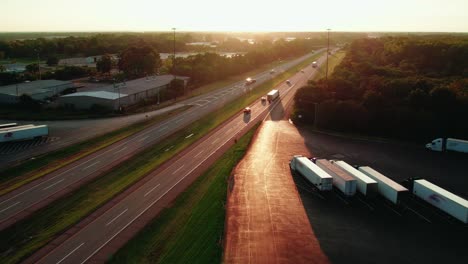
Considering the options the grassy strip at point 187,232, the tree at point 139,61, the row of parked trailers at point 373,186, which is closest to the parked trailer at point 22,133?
the grassy strip at point 187,232

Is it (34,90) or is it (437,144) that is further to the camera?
(34,90)

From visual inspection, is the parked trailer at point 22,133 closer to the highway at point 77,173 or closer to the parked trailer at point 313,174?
the highway at point 77,173

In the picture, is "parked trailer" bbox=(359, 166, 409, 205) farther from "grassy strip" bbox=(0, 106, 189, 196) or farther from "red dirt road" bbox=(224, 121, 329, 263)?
"grassy strip" bbox=(0, 106, 189, 196)

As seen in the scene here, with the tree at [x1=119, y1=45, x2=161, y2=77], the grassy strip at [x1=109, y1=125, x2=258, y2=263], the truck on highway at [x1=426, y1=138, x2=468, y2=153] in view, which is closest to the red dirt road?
the grassy strip at [x1=109, y1=125, x2=258, y2=263]

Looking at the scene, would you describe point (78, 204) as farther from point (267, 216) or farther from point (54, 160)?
point (267, 216)

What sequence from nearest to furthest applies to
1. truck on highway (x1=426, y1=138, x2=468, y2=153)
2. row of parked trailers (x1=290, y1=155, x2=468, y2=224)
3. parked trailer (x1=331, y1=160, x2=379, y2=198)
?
row of parked trailers (x1=290, y1=155, x2=468, y2=224), parked trailer (x1=331, y1=160, x2=379, y2=198), truck on highway (x1=426, y1=138, x2=468, y2=153)

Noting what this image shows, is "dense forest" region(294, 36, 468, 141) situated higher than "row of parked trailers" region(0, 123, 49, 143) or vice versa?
"dense forest" region(294, 36, 468, 141)

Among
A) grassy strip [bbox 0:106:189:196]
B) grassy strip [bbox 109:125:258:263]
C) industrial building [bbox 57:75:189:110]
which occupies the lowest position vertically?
grassy strip [bbox 109:125:258:263]

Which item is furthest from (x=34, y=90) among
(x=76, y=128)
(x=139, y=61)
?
(x=139, y=61)

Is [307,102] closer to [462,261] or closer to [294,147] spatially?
[294,147]
